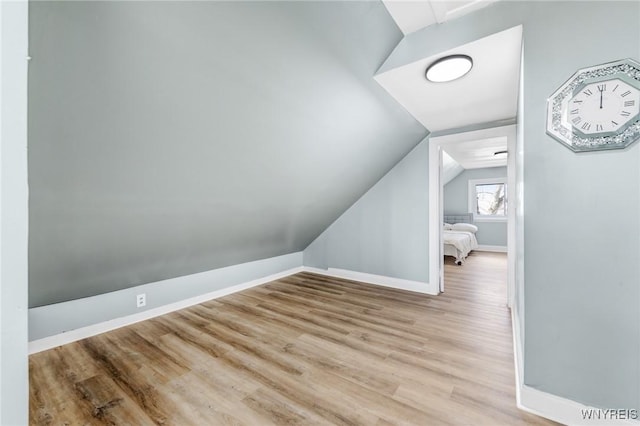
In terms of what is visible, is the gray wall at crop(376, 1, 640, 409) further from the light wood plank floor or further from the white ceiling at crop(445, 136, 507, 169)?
the white ceiling at crop(445, 136, 507, 169)

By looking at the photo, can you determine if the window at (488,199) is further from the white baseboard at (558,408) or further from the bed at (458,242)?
the white baseboard at (558,408)

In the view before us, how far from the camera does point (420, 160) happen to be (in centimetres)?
345

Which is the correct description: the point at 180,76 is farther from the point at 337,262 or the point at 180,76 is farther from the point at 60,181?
the point at 337,262

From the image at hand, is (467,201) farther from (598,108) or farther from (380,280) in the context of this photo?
(598,108)

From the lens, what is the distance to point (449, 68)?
1.91 m

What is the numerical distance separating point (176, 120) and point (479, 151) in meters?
5.47

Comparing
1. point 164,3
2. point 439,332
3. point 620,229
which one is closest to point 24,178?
point 164,3

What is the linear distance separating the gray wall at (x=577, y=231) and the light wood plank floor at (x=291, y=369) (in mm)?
400

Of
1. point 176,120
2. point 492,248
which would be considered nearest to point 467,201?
point 492,248

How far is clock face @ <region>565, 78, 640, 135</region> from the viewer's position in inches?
49.2

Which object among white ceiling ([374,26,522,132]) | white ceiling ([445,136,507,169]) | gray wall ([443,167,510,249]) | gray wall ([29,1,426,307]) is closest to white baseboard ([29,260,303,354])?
gray wall ([29,1,426,307])

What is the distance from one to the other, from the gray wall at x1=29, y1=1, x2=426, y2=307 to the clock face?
121 cm

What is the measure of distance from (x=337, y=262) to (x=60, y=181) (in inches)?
138

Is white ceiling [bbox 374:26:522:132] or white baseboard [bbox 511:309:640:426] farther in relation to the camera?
white ceiling [bbox 374:26:522:132]
